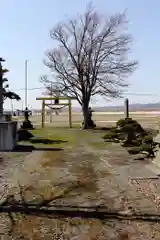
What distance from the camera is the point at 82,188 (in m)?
9.11

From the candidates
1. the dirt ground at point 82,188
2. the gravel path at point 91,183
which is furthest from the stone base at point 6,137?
the gravel path at point 91,183

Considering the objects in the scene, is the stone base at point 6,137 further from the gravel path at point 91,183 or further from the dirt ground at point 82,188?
the gravel path at point 91,183

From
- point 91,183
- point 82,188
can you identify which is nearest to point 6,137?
point 91,183

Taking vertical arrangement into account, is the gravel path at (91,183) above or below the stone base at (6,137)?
below

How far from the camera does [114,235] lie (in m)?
5.86

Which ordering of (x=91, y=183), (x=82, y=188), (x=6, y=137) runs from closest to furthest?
(x=82, y=188)
(x=91, y=183)
(x=6, y=137)

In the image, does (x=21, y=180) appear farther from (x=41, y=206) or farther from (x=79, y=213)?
(x=79, y=213)

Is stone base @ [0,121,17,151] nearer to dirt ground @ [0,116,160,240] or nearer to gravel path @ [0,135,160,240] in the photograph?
dirt ground @ [0,116,160,240]

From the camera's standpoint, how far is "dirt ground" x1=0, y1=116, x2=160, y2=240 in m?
6.05

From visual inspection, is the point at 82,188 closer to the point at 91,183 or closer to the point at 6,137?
the point at 91,183

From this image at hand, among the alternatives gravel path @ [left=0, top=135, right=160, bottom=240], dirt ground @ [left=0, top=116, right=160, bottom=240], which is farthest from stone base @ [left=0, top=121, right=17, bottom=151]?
gravel path @ [left=0, top=135, right=160, bottom=240]

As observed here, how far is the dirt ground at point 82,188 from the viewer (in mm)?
6051

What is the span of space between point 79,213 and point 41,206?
80 centimetres

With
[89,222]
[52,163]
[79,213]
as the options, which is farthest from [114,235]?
[52,163]
